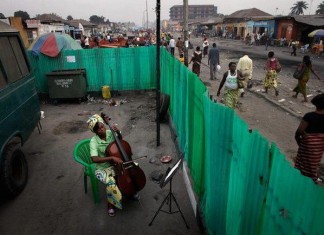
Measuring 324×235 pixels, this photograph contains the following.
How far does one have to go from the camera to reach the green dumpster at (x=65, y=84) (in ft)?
33.6

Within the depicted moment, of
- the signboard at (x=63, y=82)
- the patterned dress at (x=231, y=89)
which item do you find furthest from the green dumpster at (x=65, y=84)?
the patterned dress at (x=231, y=89)

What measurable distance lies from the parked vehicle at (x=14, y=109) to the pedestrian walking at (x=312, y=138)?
4471mm

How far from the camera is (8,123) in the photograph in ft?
15.1

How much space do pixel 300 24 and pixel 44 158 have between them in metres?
35.2

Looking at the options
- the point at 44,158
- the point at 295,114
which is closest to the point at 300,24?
the point at 295,114

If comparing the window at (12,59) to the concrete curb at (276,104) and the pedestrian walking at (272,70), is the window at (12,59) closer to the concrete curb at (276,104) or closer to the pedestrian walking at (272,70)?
the concrete curb at (276,104)

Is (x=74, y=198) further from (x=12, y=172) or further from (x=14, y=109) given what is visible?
(x=14, y=109)

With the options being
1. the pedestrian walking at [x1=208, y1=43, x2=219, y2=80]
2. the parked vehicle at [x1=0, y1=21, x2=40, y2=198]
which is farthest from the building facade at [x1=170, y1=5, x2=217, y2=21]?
the parked vehicle at [x1=0, y1=21, x2=40, y2=198]

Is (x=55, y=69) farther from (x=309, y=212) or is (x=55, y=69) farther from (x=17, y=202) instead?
(x=309, y=212)

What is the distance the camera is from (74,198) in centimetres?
476

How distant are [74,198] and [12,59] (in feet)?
9.71

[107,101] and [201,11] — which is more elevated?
[201,11]

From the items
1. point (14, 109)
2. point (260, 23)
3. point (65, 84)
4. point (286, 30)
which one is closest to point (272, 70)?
point (65, 84)

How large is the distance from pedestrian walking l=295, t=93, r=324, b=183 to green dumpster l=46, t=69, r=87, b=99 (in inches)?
330
